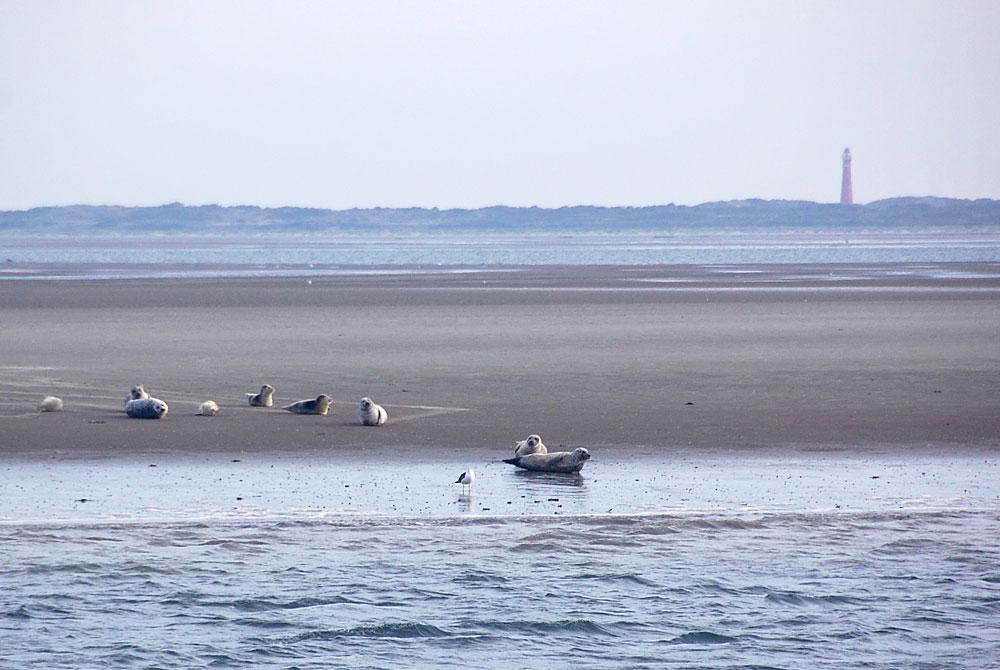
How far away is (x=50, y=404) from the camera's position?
1501 centimetres

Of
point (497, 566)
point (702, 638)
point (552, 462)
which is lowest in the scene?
point (702, 638)

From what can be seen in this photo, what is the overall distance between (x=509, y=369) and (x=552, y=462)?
7584 mm

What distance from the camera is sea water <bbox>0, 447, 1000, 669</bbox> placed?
7.48 metres

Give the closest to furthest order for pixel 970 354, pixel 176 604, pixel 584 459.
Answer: pixel 176 604 → pixel 584 459 → pixel 970 354

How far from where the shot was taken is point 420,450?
13.0 meters

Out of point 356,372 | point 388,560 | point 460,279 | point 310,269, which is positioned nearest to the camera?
point 388,560

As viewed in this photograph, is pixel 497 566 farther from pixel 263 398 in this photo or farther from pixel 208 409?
pixel 263 398

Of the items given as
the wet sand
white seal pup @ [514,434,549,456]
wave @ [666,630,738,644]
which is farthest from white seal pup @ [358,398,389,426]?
wave @ [666,630,738,644]

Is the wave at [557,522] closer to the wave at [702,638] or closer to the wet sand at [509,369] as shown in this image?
the wave at [702,638]

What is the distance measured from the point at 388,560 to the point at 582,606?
A: 1419 mm

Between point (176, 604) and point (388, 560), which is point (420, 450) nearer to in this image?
point (388, 560)

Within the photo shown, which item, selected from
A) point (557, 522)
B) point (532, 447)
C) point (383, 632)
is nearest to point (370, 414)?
point (532, 447)

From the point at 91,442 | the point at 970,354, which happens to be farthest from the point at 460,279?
the point at 91,442

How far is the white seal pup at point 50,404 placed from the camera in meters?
15.0
